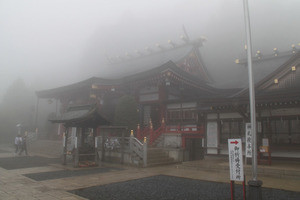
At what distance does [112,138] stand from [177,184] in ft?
26.2

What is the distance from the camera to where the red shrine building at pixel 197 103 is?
13961 mm

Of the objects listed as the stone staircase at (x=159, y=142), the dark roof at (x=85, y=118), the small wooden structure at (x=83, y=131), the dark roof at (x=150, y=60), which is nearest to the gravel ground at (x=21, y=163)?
the small wooden structure at (x=83, y=131)

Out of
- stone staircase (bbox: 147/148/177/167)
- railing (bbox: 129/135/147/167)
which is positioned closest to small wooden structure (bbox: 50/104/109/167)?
railing (bbox: 129/135/147/167)

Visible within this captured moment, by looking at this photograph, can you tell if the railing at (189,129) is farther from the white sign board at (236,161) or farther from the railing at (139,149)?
the white sign board at (236,161)

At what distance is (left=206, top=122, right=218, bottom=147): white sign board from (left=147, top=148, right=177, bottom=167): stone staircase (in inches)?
113

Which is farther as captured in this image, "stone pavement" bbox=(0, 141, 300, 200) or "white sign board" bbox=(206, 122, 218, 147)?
"white sign board" bbox=(206, 122, 218, 147)

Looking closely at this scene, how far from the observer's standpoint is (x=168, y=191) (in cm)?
843

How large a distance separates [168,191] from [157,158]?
7.41m

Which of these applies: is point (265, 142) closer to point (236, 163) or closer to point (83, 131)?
point (236, 163)

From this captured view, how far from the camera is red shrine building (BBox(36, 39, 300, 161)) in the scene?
1396 cm

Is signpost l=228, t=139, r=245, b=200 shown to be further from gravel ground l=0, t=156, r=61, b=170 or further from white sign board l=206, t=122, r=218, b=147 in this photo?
gravel ground l=0, t=156, r=61, b=170

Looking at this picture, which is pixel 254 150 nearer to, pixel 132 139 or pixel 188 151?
pixel 132 139

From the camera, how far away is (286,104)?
42.2 feet

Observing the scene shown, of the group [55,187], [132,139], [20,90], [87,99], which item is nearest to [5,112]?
[20,90]
